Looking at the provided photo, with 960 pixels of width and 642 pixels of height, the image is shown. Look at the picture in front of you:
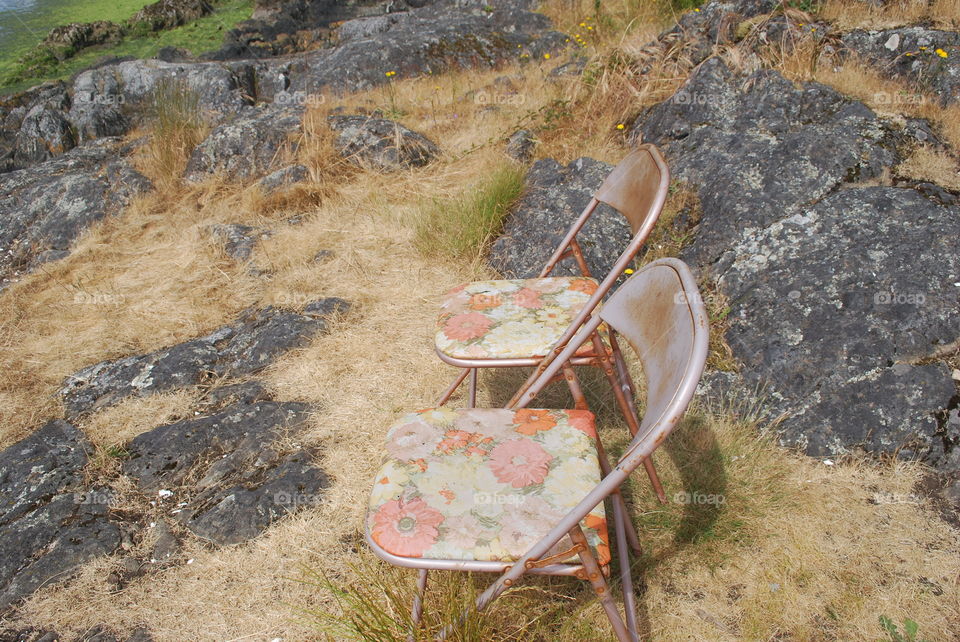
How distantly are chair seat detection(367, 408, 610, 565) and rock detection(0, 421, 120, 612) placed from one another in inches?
54.1

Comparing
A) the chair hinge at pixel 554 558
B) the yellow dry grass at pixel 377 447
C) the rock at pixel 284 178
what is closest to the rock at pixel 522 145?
the yellow dry grass at pixel 377 447

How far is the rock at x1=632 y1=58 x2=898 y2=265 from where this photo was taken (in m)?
2.99

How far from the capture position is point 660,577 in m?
1.99

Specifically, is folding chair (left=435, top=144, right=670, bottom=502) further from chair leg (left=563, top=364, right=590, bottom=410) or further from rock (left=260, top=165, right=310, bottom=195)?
rock (left=260, top=165, right=310, bottom=195)

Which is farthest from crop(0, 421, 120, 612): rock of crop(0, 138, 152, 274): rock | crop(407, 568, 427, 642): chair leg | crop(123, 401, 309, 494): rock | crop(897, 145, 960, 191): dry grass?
crop(897, 145, 960, 191): dry grass

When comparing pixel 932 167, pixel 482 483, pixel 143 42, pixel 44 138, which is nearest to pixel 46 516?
pixel 482 483

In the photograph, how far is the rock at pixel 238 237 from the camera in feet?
13.9

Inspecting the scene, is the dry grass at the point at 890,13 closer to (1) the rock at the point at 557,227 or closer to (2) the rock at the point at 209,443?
(1) the rock at the point at 557,227

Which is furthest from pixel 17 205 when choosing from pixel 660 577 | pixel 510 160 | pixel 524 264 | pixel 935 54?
pixel 935 54

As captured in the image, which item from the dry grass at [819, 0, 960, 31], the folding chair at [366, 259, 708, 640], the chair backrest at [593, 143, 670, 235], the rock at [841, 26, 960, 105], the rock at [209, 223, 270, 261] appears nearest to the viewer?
the folding chair at [366, 259, 708, 640]

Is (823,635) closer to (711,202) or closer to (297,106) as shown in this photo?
Result: (711,202)

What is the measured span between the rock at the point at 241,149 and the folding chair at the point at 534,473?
4103 mm

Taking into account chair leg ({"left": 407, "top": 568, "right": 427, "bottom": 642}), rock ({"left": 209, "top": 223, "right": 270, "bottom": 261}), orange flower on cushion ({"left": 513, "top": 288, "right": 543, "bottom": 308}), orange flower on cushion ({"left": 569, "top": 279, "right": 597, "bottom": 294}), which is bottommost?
rock ({"left": 209, "top": 223, "right": 270, "bottom": 261})

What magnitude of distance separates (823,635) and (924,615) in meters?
0.30
